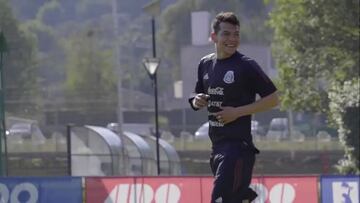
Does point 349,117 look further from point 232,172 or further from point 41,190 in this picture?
point 232,172

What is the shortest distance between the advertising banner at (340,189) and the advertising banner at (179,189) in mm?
137

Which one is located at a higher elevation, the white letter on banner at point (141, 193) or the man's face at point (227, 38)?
the man's face at point (227, 38)

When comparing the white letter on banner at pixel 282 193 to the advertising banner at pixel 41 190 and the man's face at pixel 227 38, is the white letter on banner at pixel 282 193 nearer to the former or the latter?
the advertising banner at pixel 41 190

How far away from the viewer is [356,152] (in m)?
32.7

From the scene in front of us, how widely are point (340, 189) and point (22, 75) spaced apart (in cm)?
5375

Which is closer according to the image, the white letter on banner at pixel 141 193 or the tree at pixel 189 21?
the white letter on banner at pixel 141 193

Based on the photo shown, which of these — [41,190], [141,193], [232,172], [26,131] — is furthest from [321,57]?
[26,131]

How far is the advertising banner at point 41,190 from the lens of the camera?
59.2 feet

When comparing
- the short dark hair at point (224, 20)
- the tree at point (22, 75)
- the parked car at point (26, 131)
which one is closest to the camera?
the short dark hair at point (224, 20)

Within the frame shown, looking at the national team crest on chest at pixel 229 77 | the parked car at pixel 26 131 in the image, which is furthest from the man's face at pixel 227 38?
the parked car at pixel 26 131

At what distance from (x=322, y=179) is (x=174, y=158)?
24.4 meters

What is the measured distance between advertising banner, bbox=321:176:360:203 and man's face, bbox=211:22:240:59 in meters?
8.28

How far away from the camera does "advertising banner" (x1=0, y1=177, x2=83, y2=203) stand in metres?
18.0

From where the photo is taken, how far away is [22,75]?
70.2 metres
